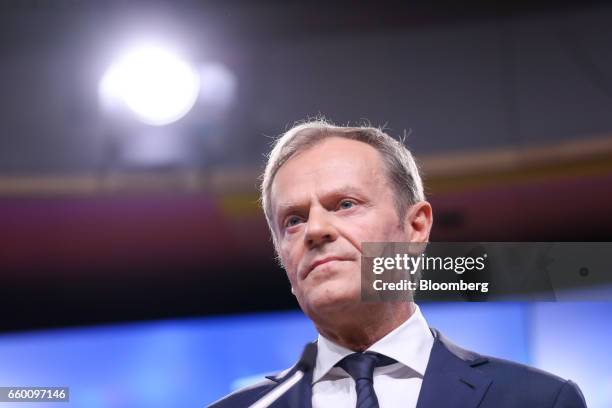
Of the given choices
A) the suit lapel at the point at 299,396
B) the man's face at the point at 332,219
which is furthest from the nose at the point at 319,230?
the suit lapel at the point at 299,396

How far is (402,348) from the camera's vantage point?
1.69 metres

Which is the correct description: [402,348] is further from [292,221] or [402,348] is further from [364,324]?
[292,221]

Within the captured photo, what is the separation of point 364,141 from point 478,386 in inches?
23.0

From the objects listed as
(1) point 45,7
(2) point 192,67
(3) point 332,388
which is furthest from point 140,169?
(3) point 332,388

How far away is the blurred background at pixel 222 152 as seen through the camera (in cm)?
184

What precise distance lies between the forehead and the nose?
53 mm

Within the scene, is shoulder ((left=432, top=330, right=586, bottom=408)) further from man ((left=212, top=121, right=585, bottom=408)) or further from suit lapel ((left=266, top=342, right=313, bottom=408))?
suit lapel ((left=266, top=342, right=313, bottom=408))

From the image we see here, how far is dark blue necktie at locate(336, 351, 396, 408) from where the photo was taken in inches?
64.3

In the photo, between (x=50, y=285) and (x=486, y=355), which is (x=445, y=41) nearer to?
(x=486, y=355)

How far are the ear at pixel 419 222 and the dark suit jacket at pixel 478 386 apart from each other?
0.70 feet

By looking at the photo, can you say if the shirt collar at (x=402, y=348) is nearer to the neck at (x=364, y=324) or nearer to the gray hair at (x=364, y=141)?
the neck at (x=364, y=324)

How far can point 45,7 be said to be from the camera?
81.4 inches

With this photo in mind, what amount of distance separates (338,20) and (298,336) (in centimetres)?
77

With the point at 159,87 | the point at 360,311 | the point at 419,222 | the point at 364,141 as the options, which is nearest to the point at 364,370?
the point at 360,311
